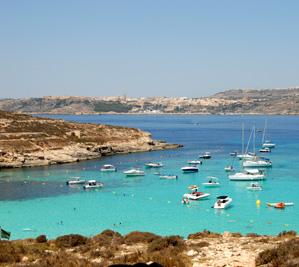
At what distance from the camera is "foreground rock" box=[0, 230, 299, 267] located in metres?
16.3

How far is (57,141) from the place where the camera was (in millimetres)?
98438

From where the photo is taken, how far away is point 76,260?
16969mm

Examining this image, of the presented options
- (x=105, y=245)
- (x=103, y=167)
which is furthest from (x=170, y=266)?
(x=103, y=167)

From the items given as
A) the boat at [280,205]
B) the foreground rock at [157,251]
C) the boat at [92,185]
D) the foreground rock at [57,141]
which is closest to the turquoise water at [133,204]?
the boat at [280,205]

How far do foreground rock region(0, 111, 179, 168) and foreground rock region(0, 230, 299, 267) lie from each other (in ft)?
210

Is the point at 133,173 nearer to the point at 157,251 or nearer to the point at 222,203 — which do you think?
the point at 222,203

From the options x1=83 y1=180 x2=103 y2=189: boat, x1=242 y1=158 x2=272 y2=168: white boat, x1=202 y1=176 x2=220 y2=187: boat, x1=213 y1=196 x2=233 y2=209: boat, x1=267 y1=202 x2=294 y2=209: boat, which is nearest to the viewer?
x1=267 y1=202 x2=294 y2=209: boat

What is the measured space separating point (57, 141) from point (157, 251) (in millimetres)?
82016

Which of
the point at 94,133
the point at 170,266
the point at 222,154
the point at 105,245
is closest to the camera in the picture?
the point at 170,266

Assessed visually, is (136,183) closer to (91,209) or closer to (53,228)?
(91,209)

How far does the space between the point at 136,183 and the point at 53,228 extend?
2500 cm

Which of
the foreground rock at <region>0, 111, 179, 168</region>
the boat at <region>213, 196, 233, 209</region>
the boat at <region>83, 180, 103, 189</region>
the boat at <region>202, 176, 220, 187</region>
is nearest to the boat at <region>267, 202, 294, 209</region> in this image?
the boat at <region>213, 196, 233, 209</region>

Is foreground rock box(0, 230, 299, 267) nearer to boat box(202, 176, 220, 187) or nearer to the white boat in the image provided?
boat box(202, 176, 220, 187)

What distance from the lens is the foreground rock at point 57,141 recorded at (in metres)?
86.9
